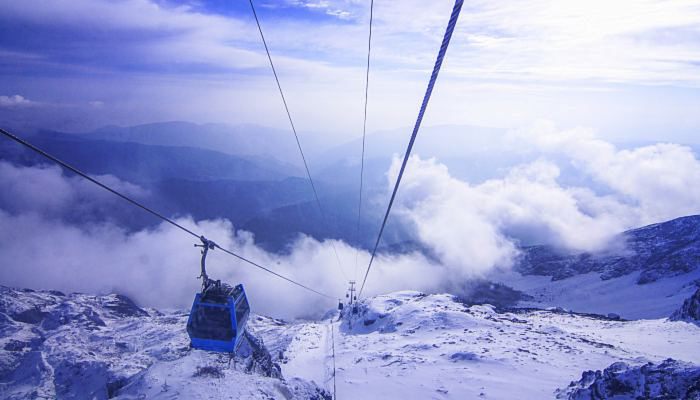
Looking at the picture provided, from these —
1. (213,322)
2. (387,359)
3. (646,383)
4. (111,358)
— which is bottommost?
(111,358)

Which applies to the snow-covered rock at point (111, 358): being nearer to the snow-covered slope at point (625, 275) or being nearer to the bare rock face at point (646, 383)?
the bare rock face at point (646, 383)

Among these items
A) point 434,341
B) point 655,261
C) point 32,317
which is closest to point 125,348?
point 32,317

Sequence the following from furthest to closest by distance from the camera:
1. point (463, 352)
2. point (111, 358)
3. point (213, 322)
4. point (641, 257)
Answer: point (641, 257)
point (111, 358)
point (463, 352)
point (213, 322)

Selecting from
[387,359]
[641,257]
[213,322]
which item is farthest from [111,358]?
[641,257]

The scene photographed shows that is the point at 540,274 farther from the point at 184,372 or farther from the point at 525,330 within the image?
the point at 184,372

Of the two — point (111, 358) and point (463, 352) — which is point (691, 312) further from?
point (111, 358)

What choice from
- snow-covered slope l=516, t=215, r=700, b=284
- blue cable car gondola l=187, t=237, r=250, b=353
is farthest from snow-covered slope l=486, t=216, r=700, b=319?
blue cable car gondola l=187, t=237, r=250, b=353

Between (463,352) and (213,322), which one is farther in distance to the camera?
(463,352)
